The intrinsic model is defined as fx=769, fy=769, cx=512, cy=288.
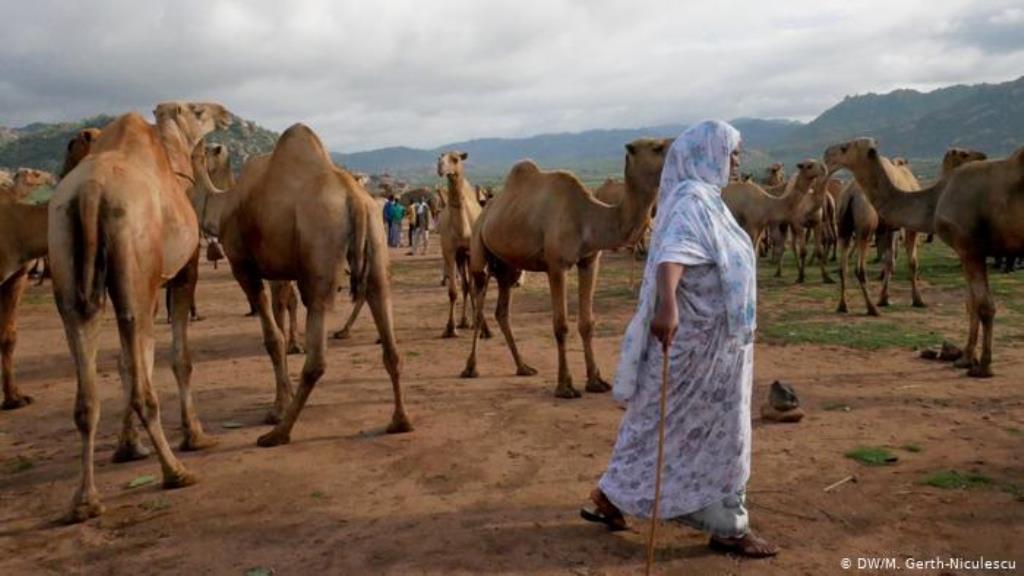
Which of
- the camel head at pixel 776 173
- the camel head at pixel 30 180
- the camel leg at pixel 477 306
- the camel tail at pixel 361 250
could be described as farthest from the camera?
the camel head at pixel 776 173

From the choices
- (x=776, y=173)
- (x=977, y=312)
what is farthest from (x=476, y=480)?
(x=776, y=173)

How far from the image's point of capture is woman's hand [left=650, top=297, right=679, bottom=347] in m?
4.02

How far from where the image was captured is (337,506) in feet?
17.3

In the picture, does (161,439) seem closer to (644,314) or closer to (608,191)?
(644,314)

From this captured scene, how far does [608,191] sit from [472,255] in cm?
1258

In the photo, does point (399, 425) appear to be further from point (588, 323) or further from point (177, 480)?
point (588, 323)

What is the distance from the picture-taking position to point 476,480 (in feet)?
18.9

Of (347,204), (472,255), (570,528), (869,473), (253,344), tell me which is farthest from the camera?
(253,344)

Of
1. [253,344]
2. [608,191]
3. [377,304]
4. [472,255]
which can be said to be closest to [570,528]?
[377,304]

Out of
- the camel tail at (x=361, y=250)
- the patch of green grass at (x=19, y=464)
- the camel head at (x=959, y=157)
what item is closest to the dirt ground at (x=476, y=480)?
the patch of green grass at (x=19, y=464)

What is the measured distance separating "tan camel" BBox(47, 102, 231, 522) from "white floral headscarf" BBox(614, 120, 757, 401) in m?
3.28

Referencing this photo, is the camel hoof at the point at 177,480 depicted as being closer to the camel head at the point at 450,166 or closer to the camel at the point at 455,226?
the camel at the point at 455,226

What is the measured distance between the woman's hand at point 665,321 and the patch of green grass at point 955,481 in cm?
275

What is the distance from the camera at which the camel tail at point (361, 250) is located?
6391mm
